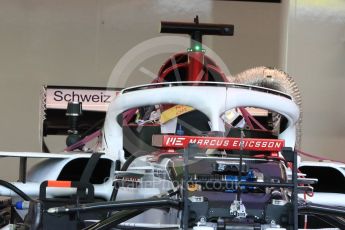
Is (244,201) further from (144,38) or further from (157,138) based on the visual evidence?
(144,38)

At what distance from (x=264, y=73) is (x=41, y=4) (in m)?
4.63

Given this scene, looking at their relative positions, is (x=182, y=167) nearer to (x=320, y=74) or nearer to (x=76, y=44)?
(x=320, y=74)

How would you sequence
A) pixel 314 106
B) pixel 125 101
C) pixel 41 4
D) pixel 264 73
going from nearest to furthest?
pixel 125 101 < pixel 264 73 < pixel 314 106 < pixel 41 4

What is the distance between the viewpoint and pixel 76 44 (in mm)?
8883

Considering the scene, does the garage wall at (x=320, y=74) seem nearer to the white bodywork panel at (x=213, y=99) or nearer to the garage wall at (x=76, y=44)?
the garage wall at (x=76, y=44)

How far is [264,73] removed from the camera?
523cm

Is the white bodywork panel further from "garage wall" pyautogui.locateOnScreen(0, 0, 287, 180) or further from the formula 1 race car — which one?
"garage wall" pyautogui.locateOnScreen(0, 0, 287, 180)

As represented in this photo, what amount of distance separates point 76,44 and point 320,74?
358 cm

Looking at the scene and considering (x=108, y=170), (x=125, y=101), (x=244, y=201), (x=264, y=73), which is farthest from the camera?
(x=264, y=73)

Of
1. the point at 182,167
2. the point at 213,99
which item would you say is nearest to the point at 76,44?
the point at 213,99

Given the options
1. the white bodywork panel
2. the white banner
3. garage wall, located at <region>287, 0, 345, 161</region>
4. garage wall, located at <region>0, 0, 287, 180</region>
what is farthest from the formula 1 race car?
garage wall, located at <region>0, 0, 287, 180</region>

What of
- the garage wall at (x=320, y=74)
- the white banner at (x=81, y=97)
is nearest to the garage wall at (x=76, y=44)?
the garage wall at (x=320, y=74)

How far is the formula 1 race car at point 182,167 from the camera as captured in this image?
7.09 feet


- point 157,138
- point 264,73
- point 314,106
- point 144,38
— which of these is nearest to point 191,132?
point 157,138
